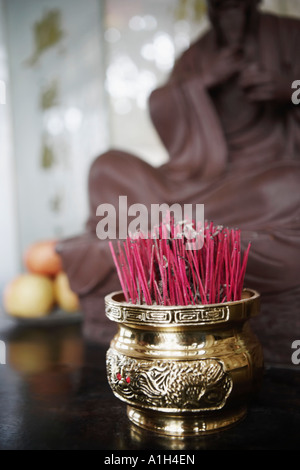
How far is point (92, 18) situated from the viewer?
2904mm

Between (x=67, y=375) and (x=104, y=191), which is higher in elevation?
(x=104, y=191)

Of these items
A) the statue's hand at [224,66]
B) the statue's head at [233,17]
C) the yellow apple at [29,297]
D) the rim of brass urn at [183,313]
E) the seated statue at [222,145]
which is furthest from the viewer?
the yellow apple at [29,297]

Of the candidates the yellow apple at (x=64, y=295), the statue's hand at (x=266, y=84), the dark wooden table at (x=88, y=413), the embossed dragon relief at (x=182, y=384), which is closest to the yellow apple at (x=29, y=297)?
the yellow apple at (x=64, y=295)

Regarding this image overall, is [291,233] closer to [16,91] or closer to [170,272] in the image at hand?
[170,272]

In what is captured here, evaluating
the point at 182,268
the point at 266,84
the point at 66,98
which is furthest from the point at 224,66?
the point at 66,98

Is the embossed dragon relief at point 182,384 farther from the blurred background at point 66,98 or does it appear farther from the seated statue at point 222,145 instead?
the blurred background at point 66,98

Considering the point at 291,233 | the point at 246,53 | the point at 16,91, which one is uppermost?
the point at 16,91

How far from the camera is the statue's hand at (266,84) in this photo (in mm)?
1545

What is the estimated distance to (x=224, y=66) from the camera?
1.67 meters

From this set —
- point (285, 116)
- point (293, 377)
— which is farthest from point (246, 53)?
point (293, 377)

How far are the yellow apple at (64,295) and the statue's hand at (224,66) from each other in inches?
35.9

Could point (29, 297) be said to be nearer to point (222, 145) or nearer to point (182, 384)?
point (222, 145)

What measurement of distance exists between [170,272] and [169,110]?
99 centimetres

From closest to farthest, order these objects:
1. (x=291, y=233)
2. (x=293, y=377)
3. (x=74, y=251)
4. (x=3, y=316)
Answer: (x=293, y=377), (x=291, y=233), (x=74, y=251), (x=3, y=316)
